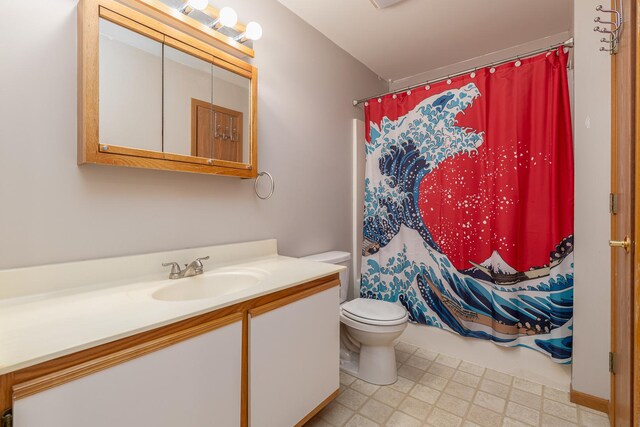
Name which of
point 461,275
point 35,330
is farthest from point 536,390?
point 35,330

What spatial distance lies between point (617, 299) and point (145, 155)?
82.1 inches

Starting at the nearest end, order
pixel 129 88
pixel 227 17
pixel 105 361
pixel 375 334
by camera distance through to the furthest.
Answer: pixel 105 361
pixel 129 88
pixel 227 17
pixel 375 334

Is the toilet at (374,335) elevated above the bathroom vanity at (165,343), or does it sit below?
below

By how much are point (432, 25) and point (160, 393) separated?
2586 millimetres

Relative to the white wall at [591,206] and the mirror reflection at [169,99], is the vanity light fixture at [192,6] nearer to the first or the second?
the mirror reflection at [169,99]

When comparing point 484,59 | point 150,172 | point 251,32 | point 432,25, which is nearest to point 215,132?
point 150,172

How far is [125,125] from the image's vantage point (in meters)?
1.22

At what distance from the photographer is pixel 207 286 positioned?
137 cm

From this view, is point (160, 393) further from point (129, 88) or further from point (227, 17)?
point (227, 17)

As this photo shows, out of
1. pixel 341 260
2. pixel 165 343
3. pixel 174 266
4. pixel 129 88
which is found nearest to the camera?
pixel 165 343

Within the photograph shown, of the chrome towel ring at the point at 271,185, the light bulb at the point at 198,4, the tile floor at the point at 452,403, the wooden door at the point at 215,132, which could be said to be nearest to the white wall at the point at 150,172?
the chrome towel ring at the point at 271,185

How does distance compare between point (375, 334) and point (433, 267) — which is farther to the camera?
point (433, 267)

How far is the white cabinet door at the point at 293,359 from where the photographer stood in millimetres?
1134

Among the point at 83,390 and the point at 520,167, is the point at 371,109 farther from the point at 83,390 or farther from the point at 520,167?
the point at 83,390
